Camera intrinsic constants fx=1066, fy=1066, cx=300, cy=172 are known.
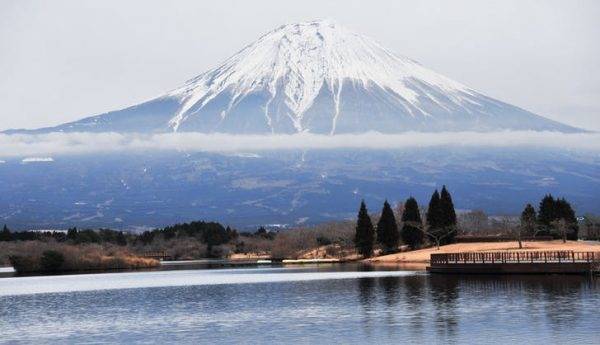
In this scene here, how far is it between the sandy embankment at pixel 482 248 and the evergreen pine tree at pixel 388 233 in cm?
306

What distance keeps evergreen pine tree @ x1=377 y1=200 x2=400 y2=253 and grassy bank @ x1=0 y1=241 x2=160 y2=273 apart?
100.0 ft

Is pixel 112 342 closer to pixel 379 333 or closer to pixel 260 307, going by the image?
pixel 379 333

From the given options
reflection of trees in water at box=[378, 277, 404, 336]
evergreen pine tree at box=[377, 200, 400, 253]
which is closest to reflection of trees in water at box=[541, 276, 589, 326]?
reflection of trees in water at box=[378, 277, 404, 336]

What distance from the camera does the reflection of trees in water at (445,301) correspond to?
43812 mm

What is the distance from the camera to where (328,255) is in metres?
144

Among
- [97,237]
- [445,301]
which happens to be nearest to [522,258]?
[445,301]

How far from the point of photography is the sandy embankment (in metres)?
101

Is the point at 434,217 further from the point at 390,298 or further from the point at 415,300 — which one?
the point at 415,300

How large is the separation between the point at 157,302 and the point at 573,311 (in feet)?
85.2

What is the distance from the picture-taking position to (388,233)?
125188mm

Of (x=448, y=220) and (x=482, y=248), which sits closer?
(x=482, y=248)

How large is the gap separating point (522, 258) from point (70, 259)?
61.1 meters

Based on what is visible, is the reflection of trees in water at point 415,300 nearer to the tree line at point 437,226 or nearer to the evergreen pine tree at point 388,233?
the tree line at point 437,226

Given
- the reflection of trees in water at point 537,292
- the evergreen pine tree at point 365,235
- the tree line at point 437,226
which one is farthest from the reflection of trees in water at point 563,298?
the evergreen pine tree at point 365,235
